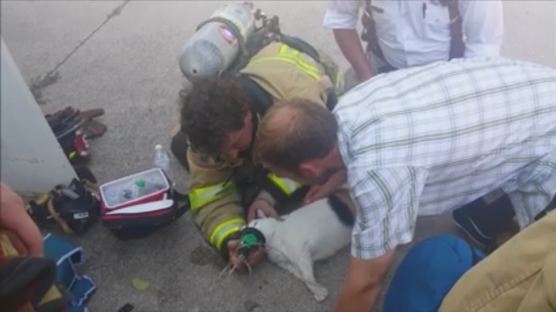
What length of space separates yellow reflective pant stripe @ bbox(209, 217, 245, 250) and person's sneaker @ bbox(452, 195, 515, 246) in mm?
957

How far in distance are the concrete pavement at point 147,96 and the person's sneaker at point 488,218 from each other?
0.17 meters

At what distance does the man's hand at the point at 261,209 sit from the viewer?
7.74ft

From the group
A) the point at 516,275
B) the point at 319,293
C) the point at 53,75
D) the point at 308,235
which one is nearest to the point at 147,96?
the point at 53,75

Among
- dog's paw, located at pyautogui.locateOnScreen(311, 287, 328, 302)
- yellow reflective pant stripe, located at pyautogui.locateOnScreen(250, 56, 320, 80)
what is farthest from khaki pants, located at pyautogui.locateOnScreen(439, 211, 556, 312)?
yellow reflective pant stripe, located at pyautogui.locateOnScreen(250, 56, 320, 80)

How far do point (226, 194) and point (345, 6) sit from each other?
116cm

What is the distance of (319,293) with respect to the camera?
217cm

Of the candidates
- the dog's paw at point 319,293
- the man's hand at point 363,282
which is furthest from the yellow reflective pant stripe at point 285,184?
the man's hand at point 363,282

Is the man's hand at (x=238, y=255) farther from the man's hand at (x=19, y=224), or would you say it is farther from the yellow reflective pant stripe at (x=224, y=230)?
the man's hand at (x=19, y=224)

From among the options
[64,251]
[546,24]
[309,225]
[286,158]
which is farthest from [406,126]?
[546,24]

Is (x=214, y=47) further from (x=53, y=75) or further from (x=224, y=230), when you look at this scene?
(x=53, y=75)

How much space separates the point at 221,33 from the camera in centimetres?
289

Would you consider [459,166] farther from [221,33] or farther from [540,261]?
[221,33]

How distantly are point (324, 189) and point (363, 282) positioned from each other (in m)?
0.62

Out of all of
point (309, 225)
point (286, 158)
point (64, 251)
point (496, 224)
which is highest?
point (286, 158)
